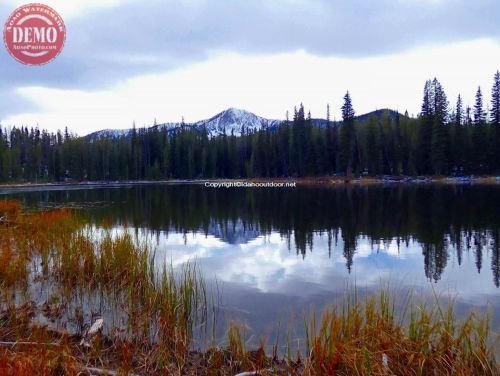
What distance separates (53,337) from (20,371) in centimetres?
272

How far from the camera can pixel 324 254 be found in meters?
16.2

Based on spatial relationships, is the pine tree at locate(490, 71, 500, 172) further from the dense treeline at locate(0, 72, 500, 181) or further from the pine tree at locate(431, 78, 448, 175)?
the pine tree at locate(431, 78, 448, 175)

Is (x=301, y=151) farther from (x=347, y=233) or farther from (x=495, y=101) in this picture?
(x=347, y=233)

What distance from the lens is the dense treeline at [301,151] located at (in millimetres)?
75875

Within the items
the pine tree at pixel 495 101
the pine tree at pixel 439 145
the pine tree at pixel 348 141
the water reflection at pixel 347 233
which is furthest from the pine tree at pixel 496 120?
the water reflection at pixel 347 233

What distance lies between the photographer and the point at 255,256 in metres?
16.6

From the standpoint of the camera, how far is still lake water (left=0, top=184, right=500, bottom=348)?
10.4m

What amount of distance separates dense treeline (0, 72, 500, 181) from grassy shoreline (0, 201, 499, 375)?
74.4 meters

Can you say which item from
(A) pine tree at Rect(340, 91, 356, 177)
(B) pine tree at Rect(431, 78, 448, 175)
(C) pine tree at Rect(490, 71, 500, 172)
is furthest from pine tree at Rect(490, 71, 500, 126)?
(A) pine tree at Rect(340, 91, 356, 177)

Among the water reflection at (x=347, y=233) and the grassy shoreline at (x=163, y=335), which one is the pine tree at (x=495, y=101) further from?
the grassy shoreline at (x=163, y=335)

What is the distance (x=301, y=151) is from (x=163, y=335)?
93442 mm

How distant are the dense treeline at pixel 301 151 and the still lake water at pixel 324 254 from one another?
49.8m

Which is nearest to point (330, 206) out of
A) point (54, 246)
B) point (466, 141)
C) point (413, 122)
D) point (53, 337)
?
point (54, 246)

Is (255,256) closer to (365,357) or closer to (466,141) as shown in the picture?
(365,357)
